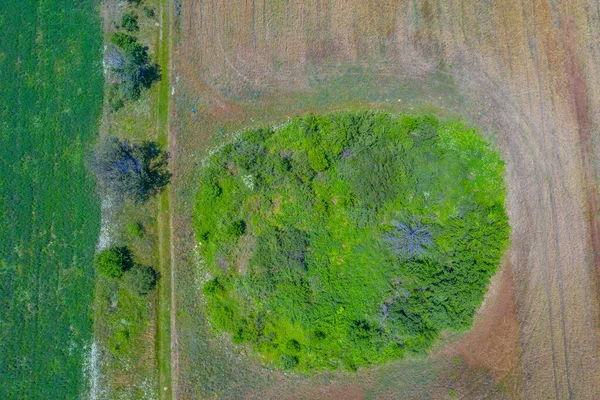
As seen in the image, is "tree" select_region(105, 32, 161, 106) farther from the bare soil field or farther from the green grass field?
the bare soil field

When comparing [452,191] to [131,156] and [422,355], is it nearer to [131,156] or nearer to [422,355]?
[422,355]

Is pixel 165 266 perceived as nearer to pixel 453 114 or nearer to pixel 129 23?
pixel 129 23

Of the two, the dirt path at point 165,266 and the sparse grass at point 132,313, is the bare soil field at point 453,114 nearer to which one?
the dirt path at point 165,266

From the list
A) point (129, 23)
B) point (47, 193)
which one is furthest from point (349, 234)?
point (129, 23)

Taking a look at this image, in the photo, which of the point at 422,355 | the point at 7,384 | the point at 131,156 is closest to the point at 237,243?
the point at 131,156

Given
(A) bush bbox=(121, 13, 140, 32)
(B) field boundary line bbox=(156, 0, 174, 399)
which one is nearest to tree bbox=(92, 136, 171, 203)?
(B) field boundary line bbox=(156, 0, 174, 399)
